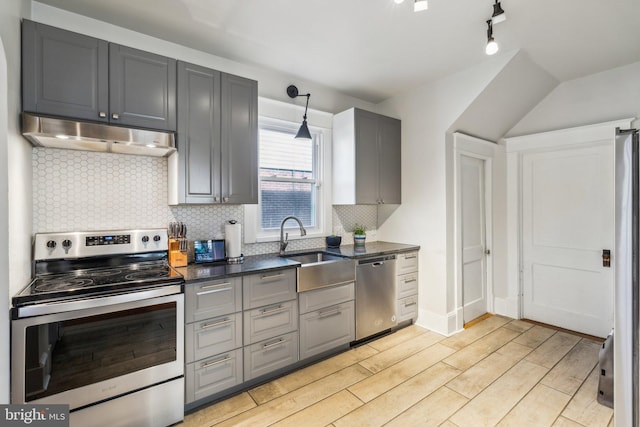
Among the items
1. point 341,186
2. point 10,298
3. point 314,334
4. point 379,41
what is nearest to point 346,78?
point 379,41

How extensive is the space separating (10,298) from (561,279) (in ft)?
15.9

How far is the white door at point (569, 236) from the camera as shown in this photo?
328cm

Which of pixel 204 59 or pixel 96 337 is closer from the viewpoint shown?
pixel 96 337

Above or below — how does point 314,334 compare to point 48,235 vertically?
below

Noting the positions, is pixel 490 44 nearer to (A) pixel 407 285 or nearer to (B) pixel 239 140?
(B) pixel 239 140

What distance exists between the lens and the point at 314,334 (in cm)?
275

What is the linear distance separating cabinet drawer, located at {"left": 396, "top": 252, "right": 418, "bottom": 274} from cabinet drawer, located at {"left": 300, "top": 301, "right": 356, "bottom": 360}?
30.0 inches

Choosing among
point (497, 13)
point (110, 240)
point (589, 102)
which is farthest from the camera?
point (589, 102)

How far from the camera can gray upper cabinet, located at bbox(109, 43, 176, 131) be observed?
2.12 metres

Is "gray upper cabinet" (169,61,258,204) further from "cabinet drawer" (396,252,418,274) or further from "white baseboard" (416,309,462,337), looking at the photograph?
"white baseboard" (416,309,462,337)

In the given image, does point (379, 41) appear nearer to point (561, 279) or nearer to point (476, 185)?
point (476, 185)

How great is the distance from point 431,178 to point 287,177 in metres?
1.63

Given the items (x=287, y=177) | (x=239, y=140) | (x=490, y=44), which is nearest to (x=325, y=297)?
(x=287, y=177)

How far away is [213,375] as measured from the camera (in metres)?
2.20
